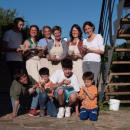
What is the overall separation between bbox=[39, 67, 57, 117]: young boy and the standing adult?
72cm

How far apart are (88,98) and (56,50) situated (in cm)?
127

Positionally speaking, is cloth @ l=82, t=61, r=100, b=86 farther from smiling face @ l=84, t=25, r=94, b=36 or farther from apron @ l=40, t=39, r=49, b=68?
apron @ l=40, t=39, r=49, b=68

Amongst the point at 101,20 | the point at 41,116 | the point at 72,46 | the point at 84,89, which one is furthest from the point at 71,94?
the point at 101,20

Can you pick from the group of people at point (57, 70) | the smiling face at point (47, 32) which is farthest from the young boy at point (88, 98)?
the smiling face at point (47, 32)

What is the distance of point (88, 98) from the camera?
16.4ft

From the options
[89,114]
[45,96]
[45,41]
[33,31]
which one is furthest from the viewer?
[45,41]

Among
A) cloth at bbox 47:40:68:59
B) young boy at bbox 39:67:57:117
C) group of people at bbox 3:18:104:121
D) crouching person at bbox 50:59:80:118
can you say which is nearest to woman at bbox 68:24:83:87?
group of people at bbox 3:18:104:121

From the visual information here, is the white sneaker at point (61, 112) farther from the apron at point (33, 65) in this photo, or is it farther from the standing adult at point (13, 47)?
the standing adult at point (13, 47)

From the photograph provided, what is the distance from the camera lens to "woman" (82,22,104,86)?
17.3ft

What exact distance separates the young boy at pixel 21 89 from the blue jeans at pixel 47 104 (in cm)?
15

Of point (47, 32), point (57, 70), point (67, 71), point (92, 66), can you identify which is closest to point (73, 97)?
point (67, 71)

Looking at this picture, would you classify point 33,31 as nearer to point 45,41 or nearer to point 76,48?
point 45,41

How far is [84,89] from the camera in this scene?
4941 millimetres

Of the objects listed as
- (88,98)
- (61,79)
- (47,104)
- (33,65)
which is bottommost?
(47,104)
